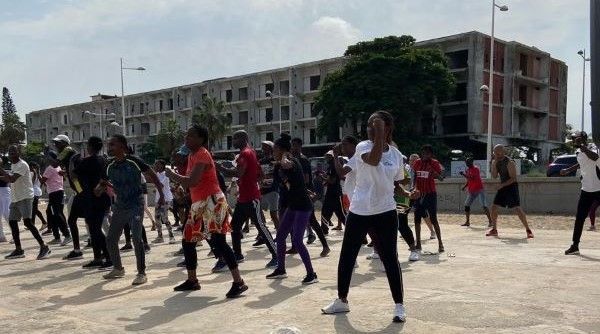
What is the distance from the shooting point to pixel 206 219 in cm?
561

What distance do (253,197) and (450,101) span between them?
40219mm

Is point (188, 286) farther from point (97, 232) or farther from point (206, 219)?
point (97, 232)

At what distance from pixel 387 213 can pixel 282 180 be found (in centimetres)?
235

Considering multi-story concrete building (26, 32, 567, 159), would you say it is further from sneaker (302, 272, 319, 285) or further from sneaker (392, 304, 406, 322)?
sneaker (392, 304, 406, 322)

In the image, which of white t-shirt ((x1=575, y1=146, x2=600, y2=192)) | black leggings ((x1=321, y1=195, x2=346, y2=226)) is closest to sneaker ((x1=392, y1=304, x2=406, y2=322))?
white t-shirt ((x1=575, y1=146, x2=600, y2=192))

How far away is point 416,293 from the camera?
5.61 metres

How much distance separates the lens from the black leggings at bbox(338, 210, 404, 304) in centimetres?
460

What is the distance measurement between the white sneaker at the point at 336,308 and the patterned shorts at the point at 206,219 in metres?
1.41

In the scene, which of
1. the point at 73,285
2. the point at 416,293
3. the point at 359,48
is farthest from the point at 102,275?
the point at 359,48

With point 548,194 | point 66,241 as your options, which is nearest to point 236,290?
point 66,241

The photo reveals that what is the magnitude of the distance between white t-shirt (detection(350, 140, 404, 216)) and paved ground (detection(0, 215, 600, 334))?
90cm

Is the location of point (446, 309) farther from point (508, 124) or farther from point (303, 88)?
point (303, 88)

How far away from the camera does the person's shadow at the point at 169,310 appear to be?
4.69 metres

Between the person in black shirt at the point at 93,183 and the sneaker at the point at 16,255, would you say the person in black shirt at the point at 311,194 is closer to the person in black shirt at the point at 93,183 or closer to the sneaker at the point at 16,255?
the person in black shirt at the point at 93,183
